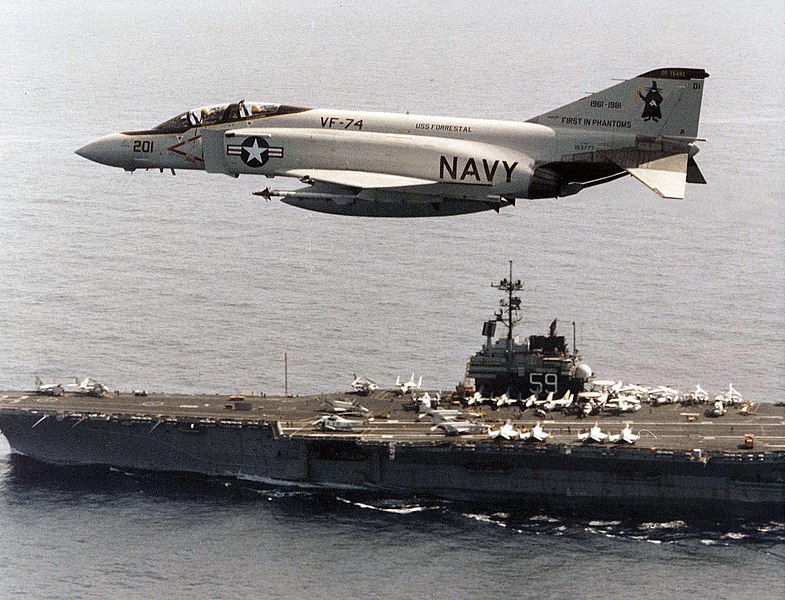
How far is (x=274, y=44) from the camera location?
142m

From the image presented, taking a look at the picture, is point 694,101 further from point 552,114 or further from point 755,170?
point 755,170

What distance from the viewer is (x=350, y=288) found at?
8350 centimetres

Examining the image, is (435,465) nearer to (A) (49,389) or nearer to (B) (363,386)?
(B) (363,386)

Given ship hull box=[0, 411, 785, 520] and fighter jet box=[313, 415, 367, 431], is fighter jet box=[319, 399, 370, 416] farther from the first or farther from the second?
ship hull box=[0, 411, 785, 520]

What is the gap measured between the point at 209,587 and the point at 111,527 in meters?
7.51

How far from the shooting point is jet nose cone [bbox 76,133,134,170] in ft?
163

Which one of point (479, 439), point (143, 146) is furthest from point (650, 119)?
point (479, 439)

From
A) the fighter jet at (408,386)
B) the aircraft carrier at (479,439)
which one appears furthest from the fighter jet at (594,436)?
the fighter jet at (408,386)

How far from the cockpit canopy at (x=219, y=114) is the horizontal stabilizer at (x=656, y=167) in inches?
449

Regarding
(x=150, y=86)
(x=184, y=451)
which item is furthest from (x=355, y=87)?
(x=184, y=451)

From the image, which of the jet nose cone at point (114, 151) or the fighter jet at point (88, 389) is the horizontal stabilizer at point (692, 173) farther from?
the fighter jet at point (88, 389)

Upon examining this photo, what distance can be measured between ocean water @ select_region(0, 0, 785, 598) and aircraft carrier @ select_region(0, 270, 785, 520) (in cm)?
164

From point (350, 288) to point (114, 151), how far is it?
34763 mm

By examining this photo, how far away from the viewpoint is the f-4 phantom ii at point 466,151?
45.0m
